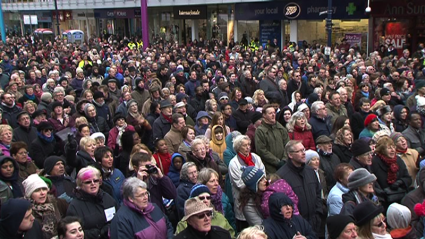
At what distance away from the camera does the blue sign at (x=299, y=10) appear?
2477 cm

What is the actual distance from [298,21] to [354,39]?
13.2 feet

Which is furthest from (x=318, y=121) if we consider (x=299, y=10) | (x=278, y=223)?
(x=299, y=10)

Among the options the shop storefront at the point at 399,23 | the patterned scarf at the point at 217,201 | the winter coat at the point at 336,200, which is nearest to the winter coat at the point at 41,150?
the patterned scarf at the point at 217,201

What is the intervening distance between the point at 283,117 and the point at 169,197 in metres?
3.67

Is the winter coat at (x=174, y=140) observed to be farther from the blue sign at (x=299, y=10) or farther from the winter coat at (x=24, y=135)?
the blue sign at (x=299, y=10)

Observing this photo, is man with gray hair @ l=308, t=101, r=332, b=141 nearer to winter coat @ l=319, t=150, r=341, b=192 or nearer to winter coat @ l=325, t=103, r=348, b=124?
winter coat @ l=325, t=103, r=348, b=124

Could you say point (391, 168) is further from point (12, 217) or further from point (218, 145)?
point (12, 217)

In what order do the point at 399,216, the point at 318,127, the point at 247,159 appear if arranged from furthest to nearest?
the point at 318,127 < the point at 247,159 < the point at 399,216

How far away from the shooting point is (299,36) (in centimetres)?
2856

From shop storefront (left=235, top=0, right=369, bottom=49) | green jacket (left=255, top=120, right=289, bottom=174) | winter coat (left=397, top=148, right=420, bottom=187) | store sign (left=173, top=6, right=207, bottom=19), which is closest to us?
winter coat (left=397, top=148, right=420, bottom=187)

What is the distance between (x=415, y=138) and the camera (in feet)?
25.2

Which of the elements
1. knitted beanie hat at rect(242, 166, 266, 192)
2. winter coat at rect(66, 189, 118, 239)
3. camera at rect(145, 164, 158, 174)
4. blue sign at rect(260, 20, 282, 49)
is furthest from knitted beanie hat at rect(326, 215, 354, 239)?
blue sign at rect(260, 20, 282, 49)

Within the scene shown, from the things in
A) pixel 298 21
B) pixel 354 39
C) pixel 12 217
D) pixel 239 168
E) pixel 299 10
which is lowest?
pixel 239 168

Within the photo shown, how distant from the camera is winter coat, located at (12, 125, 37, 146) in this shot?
831 centimetres
